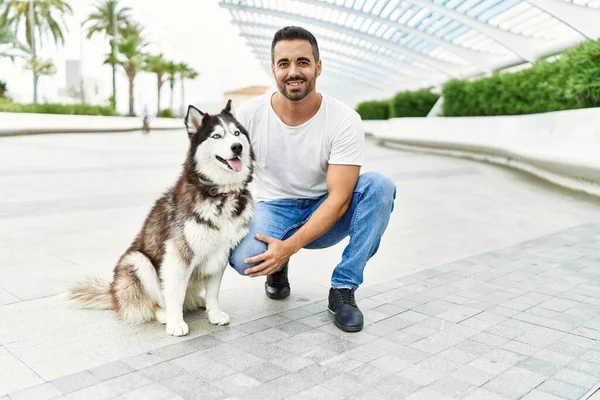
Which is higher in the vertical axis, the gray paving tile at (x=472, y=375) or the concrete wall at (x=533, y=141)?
the concrete wall at (x=533, y=141)

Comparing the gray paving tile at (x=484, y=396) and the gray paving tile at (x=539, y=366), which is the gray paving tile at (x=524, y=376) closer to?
the gray paving tile at (x=539, y=366)

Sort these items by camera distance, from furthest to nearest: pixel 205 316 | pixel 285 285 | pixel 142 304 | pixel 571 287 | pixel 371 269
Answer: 1. pixel 371 269
2. pixel 571 287
3. pixel 285 285
4. pixel 205 316
5. pixel 142 304

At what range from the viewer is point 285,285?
387 centimetres

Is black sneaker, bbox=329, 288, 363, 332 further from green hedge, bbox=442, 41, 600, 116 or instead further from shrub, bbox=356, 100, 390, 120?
shrub, bbox=356, 100, 390, 120

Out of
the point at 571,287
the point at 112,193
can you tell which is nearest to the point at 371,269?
the point at 571,287

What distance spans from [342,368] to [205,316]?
3.46 ft

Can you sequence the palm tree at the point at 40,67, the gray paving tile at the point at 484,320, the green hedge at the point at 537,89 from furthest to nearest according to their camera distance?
the palm tree at the point at 40,67
the green hedge at the point at 537,89
the gray paving tile at the point at 484,320

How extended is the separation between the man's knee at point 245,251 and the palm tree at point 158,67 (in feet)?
187

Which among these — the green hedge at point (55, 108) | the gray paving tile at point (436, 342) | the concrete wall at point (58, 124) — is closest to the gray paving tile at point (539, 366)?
the gray paving tile at point (436, 342)

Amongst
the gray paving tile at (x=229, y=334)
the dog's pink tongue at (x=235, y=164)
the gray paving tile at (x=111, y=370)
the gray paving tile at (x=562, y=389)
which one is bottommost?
the gray paving tile at (x=229, y=334)

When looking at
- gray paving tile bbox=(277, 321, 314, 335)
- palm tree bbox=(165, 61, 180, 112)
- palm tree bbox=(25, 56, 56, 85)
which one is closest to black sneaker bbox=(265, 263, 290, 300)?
gray paving tile bbox=(277, 321, 314, 335)

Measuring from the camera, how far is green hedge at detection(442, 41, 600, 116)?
30.5 ft

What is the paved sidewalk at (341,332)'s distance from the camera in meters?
2.54

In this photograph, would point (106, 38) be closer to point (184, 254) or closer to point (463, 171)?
point (463, 171)
